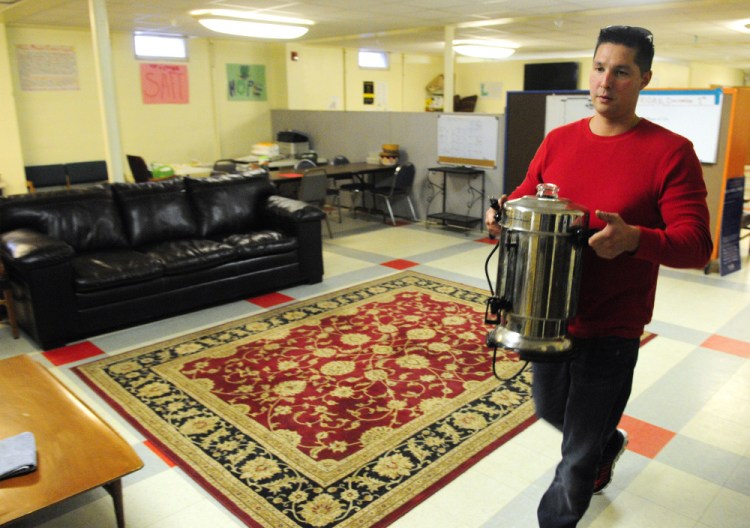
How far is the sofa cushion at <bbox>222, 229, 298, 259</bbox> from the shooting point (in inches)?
188

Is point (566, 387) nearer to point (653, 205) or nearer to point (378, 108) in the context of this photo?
point (653, 205)

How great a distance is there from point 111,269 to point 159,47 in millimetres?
6099

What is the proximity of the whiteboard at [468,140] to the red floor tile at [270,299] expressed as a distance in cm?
344

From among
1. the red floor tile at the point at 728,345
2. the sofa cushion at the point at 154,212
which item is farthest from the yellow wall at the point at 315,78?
the red floor tile at the point at 728,345

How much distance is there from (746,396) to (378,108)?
10.1 m

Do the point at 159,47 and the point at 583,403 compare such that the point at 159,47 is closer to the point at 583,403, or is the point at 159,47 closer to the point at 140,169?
the point at 140,169

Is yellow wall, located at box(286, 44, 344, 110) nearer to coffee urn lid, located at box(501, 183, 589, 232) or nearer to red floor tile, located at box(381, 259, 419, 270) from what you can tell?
red floor tile, located at box(381, 259, 419, 270)

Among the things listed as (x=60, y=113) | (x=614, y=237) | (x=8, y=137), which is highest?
(x=60, y=113)

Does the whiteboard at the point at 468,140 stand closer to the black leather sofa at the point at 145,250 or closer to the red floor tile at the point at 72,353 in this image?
the black leather sofa at the point at 145,250

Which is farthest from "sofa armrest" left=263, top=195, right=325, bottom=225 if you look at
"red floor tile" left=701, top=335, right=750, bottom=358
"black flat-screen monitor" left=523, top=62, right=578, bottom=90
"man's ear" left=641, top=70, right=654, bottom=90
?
"black flat-screen monitor" left=523, top=62, right=578, bottom=90

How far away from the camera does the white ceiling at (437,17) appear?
638cm

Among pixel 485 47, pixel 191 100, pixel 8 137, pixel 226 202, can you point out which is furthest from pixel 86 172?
pixel 485 47

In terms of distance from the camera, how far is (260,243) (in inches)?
191

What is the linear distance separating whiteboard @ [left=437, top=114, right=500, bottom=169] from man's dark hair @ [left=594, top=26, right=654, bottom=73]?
18.6 feet
